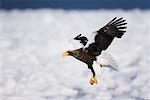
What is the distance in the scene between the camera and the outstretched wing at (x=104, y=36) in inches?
123

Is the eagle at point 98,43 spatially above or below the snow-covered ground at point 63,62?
below

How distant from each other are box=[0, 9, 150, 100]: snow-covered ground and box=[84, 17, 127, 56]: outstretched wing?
0.41ft

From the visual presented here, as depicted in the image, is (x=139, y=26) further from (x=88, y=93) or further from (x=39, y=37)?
(x=88, y=93)

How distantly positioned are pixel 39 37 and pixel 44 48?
724mm

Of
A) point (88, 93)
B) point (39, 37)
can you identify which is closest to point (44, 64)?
point (88, 93)

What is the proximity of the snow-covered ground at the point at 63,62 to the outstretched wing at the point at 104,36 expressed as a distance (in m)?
0.12

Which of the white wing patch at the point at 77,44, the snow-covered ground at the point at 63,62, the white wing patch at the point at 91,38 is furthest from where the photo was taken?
the snow-covered ground at the point at 63,62

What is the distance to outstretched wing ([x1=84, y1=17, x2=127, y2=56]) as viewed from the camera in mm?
3123

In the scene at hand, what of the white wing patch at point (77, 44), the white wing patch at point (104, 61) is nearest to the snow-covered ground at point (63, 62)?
the white wing patch at point (104, 61)

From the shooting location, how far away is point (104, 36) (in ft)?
10.3

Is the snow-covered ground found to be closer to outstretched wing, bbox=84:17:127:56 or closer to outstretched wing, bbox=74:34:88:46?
outstretched wing, bbox=84:17:127:56

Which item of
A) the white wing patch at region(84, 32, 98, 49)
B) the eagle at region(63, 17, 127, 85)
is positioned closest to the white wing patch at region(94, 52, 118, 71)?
the eagle at region(63, 17, 127, 85)

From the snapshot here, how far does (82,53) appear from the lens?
3082 mm

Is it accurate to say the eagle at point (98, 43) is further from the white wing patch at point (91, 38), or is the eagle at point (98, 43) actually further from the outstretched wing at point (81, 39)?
the outstretched wing at point (81, 39)
